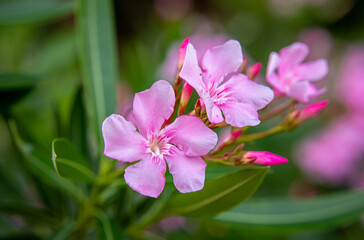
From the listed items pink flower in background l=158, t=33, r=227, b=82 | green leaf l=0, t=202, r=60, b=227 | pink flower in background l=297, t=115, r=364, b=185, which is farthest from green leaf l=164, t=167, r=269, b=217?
pink flower in background l=297, t=115, r=364, b=185

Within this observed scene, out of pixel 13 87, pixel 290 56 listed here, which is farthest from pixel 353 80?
pixel 13 87

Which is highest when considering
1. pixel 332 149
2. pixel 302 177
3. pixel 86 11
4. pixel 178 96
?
pixel 86 11

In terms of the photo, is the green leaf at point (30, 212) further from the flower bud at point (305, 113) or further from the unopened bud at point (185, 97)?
the flower bud at point (305, 113)

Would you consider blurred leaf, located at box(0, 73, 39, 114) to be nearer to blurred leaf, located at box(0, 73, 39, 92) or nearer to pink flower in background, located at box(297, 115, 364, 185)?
blurred leaf, located at box(0, 73, 39, 92)

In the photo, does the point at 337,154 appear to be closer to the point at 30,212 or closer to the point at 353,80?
the point at 353,80

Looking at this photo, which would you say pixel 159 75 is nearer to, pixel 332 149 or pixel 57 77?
pixel 57 77

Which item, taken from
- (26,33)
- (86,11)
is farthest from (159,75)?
(26,33)

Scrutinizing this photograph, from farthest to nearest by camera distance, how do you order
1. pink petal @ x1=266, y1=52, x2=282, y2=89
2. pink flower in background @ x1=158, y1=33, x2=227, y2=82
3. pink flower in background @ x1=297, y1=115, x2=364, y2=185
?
pink flower in background @ x1=297, y1=115, x2=364, y2=185
pink flower in background @ x1=158, y1=33, x2=227, y2=82
pink petal @ x1=266, y1=52, x2=282, y2=89
